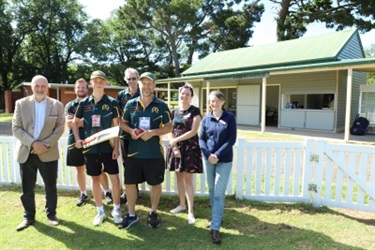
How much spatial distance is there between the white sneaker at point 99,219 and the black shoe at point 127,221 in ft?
0.90

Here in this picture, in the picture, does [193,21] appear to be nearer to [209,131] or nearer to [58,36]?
[58,36]

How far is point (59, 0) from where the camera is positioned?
119 feet

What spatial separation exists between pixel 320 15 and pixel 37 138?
24873 mm

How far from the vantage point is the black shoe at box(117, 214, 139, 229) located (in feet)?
11.4

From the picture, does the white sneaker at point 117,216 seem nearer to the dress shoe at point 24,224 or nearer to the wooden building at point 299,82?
the dress shoe at point 24,224

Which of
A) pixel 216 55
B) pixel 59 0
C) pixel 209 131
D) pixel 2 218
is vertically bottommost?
pixel 2 218

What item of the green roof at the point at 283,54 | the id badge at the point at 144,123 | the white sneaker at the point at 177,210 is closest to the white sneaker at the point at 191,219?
the white sneaker at the point at 177,210

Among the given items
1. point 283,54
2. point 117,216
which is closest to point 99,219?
point 117,216

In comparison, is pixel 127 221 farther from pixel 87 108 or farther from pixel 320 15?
pixel 320 15

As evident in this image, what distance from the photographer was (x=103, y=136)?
3.31m

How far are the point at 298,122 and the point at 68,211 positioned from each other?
1249 cm

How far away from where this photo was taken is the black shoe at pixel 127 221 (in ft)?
11.4

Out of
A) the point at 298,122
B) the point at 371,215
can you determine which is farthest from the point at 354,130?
the point at 371,215

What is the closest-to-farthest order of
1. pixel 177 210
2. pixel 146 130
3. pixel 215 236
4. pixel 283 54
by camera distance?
pixel 215 236 → pixel 146 130 → pixel 177 210 → pixel 283 54
